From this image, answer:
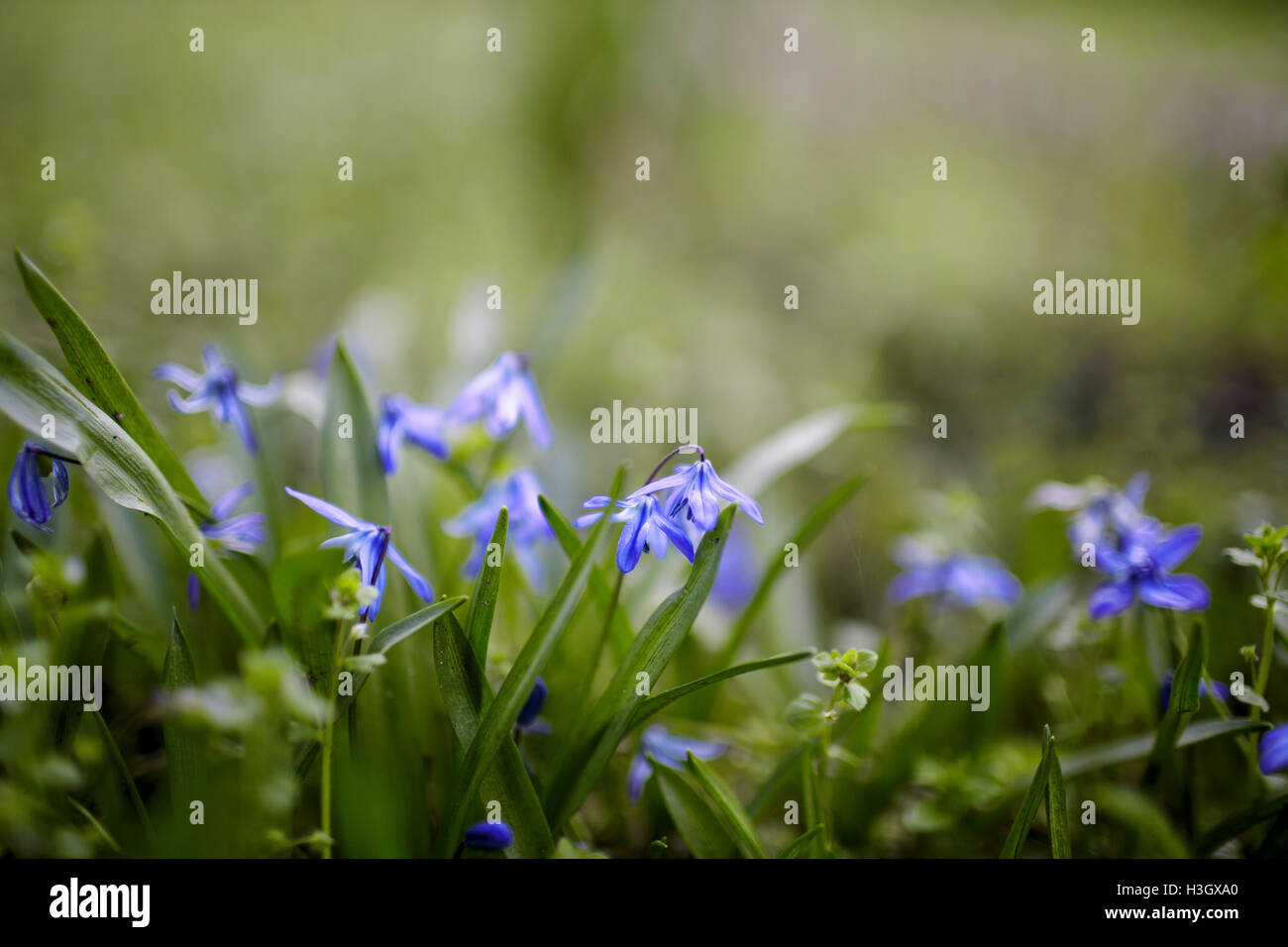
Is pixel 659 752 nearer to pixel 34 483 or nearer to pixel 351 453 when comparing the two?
pixel 351 453

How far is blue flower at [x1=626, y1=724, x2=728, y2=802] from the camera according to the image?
48.3 inches

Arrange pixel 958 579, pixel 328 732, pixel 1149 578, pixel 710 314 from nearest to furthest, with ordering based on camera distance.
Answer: pixel 328 732
pixel 1149 578
pixel 958 579
pixel 710 314

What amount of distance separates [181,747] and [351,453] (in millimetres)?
477

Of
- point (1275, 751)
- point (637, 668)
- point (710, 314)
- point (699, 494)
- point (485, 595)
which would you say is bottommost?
point (1275, 751)

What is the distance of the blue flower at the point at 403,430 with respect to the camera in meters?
1.16

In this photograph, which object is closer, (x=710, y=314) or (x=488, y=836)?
(x=488, y=836)

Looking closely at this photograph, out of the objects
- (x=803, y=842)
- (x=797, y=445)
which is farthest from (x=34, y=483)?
(x=797, y=445)

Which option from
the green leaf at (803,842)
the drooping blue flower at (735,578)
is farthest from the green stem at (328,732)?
the drooping blue flower at (735,578)

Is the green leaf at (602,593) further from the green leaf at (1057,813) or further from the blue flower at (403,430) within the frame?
the green leaf at (1057,813)

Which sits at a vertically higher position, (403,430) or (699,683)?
(403,430)

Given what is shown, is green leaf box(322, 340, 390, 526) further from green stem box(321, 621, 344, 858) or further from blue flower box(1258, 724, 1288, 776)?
blue flower box(1258, 724, 1288, 776)

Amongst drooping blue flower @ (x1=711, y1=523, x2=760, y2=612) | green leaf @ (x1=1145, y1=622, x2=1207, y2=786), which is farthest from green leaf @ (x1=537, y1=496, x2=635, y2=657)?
green leaf @ (x1=1145, y1=622, x2=1207, y2=786)

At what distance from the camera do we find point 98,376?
41.0 inches

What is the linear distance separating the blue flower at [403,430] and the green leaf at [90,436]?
0.92ft
